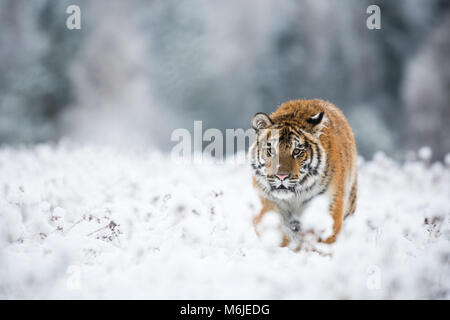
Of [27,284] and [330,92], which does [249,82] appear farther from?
[27,284]

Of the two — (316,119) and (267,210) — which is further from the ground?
Answer: (316,119)

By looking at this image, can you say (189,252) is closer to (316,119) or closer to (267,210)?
(267,210)

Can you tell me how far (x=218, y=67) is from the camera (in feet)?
48.1

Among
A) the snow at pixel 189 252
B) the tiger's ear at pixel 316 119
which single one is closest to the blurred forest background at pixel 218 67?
the snow at pixel 189 252

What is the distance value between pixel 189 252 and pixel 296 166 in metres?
1.29

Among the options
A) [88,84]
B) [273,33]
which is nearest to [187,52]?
[273,33]

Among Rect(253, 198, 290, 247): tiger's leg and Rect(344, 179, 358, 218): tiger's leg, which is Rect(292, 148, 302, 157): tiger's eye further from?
Rect(344, 179, 358, 218): tiger's leg

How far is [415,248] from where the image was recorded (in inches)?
143

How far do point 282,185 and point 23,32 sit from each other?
12.1m

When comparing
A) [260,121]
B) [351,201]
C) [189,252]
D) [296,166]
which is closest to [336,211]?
[296,166]

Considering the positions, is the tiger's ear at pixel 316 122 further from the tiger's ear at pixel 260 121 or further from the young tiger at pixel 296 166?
the tiger's ear at pixel 260 121

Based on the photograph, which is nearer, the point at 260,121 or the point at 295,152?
the point at 295,152

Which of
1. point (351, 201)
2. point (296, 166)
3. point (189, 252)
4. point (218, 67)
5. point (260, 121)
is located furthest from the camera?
point (218, 67)

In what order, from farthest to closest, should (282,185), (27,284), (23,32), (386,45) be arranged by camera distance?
(386,45) → (23,32) → (282,185) → (27,284)
